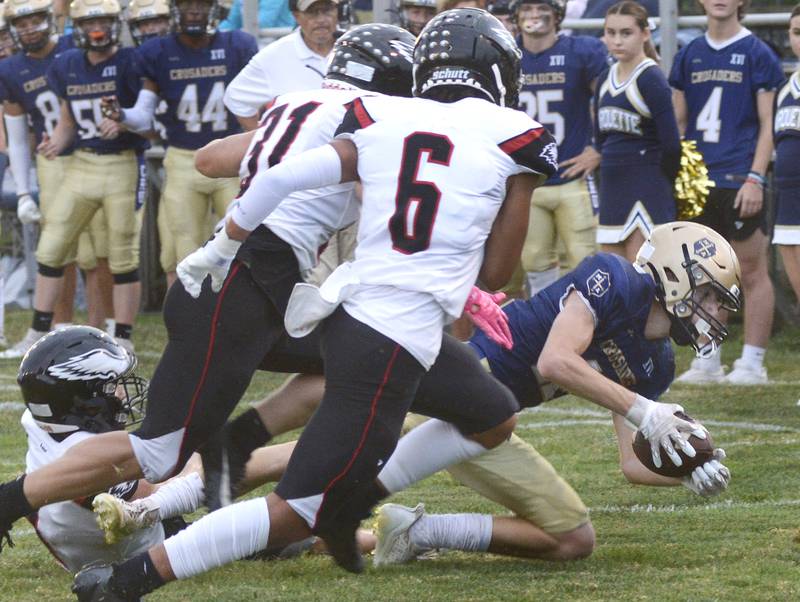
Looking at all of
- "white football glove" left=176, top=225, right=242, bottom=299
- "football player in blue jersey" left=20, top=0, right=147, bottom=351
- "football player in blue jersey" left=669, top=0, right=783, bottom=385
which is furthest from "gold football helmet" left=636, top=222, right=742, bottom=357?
"football player in blue jersey" left=20, top=0, right=147, bottom=351

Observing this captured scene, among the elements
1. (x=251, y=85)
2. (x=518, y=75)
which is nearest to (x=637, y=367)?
(x=518, y=75)

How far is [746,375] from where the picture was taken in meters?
7.52

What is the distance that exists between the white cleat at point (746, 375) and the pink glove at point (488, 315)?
3669 mm

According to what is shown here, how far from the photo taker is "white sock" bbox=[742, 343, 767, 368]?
24.8ft

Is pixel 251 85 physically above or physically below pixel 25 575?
above

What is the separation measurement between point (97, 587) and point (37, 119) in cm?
584

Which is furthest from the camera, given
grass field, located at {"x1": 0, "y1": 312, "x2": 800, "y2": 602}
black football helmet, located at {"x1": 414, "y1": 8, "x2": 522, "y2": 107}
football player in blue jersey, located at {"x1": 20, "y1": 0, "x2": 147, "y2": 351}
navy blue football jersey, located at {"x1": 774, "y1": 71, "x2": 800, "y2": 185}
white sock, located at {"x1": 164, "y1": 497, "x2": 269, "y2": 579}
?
football player in blue jersey, located at {"x1": 20, "y1": 0, "x2": 147, "y2": 351}

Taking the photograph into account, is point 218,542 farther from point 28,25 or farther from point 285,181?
point 28,25

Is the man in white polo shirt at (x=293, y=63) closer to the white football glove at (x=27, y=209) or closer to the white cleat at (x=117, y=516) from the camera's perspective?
the white football glove at (x=27, y=209)

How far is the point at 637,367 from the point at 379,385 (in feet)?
3.86

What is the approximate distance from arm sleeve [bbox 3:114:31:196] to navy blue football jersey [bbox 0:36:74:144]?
0.11m

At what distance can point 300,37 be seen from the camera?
24.9 ft

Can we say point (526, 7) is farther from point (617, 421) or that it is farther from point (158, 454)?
point (158, 454)

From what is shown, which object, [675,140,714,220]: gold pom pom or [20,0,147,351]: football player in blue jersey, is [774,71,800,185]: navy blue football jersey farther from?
[20,0,147,351]: football player in blue jersey
